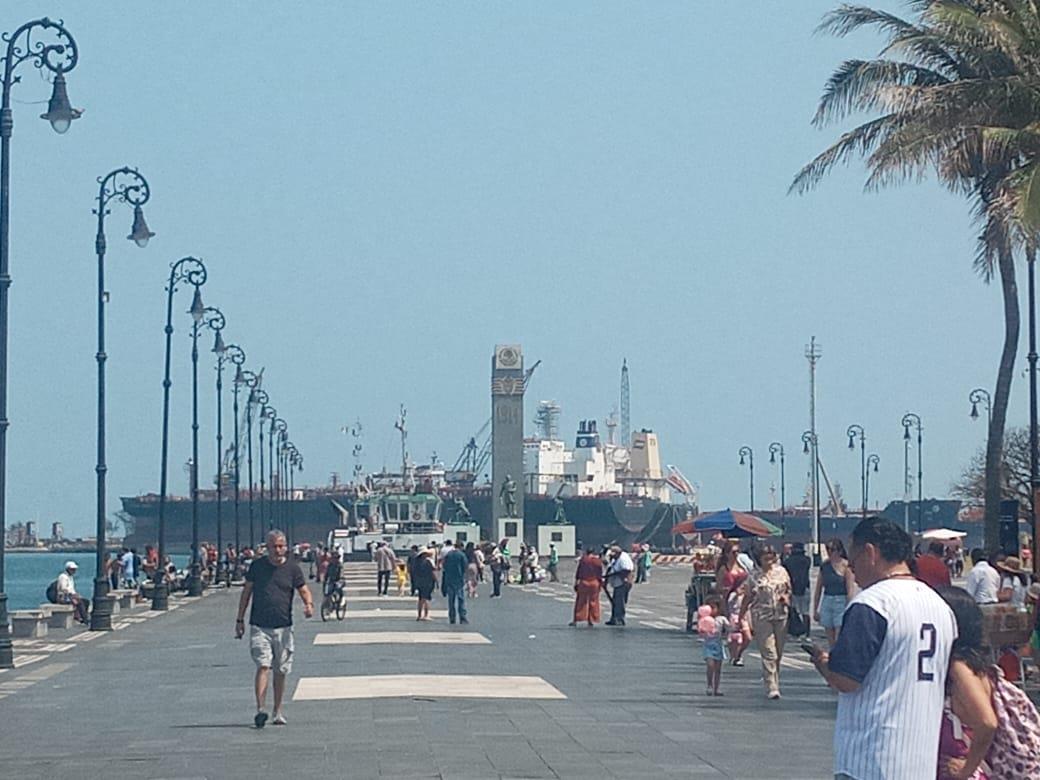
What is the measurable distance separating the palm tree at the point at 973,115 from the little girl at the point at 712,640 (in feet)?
19.3

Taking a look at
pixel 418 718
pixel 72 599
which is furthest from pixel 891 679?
pixel 72 599

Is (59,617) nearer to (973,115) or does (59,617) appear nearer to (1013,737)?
(973,115)

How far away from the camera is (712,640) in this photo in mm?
18891

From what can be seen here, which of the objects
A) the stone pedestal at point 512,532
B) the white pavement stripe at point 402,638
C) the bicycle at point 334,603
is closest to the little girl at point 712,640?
the white pavement stripe at point 402,638

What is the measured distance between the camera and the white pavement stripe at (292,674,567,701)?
18656mm

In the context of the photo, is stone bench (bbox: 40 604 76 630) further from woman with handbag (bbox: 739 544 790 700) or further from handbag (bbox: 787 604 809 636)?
handbag (bbox: 787 604 809 636)

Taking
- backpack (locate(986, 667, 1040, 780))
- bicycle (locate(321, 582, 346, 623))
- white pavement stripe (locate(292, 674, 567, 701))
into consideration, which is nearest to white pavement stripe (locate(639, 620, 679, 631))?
bicycle (locate(321, 582, 346, 623))

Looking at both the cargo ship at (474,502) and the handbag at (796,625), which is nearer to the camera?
the handbag at (796,625)

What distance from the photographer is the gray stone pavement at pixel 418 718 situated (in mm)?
13375

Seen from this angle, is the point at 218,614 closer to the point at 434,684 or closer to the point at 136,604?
the point at 136,604

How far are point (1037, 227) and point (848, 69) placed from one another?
10.4m

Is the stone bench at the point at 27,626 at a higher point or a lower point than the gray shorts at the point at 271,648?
lower

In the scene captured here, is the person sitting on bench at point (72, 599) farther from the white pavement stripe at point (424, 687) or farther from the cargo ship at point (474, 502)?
the cargo ship at point (474, 502)

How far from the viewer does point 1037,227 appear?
21422 mm
